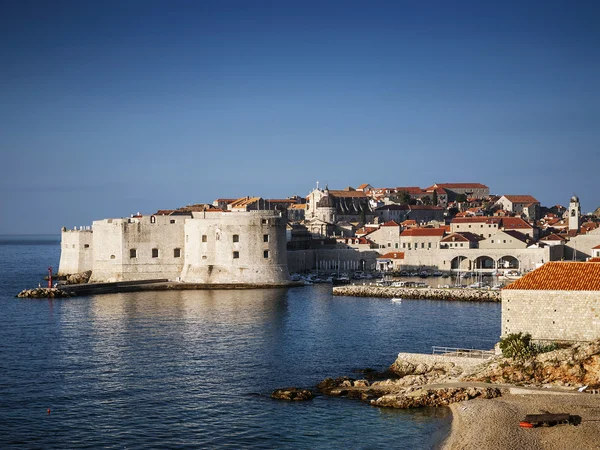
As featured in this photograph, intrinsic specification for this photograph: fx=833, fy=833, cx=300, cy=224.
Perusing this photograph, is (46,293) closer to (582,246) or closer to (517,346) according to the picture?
(517,346)

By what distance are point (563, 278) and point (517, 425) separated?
5.06 meters

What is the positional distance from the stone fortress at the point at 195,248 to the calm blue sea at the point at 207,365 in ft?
16.2

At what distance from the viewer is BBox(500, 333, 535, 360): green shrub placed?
1955 cm

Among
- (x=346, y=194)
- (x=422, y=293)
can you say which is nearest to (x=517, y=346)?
(x=422, y=293)

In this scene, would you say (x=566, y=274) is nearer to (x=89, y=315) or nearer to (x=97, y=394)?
(x=97, y=394)

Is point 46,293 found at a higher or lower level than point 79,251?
lower

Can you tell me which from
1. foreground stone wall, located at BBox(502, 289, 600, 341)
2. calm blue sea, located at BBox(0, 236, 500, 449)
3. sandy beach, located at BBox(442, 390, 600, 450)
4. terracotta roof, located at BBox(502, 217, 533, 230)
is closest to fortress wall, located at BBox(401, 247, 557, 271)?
terracotta roof, located at BBox(502, 217, 533, 230)

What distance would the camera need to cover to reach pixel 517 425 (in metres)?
16.5

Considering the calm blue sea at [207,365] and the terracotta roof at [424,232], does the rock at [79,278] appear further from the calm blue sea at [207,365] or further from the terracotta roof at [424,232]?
the terracotta roof at [424,232]

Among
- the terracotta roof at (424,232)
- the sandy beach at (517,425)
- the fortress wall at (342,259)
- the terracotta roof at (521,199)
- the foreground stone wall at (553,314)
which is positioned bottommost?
the sandy beach at (517,425)

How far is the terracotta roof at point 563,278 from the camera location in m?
19.8

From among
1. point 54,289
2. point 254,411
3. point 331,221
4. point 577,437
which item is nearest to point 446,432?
point 577,437

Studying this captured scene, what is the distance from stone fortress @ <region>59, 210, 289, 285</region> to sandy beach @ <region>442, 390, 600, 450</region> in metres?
28.5

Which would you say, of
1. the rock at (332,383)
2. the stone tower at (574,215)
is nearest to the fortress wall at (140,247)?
the rock at (332,383)
